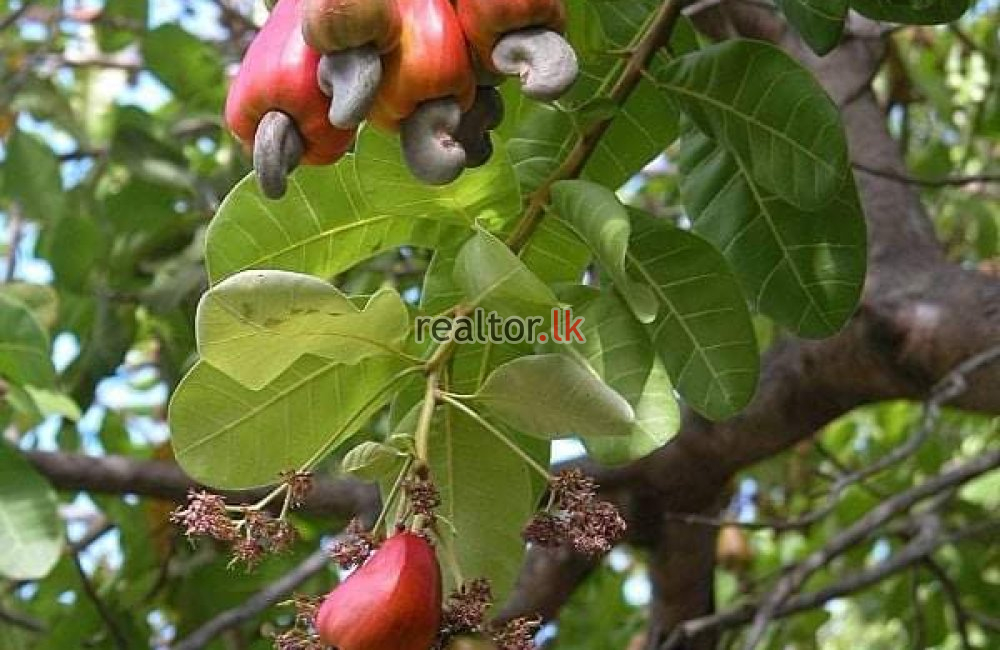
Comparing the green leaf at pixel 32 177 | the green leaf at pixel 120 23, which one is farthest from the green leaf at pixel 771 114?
the green leaf at pixel 120 23

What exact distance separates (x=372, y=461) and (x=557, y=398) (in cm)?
12

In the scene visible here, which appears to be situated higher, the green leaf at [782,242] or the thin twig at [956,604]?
the green leaf at [782,242]

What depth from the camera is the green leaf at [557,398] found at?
907mm

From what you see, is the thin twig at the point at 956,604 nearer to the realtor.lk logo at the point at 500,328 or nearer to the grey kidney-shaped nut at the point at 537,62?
the realtor.lk logo at the point at 500,328

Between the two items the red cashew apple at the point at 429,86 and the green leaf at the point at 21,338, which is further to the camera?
the green leaf at the point at 21,338

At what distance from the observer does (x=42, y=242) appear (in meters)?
2.16

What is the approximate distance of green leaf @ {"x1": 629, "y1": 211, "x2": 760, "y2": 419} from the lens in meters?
1.08

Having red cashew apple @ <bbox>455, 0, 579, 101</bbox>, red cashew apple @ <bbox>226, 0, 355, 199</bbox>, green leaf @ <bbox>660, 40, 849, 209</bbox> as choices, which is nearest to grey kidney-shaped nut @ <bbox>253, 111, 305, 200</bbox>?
red cashew apple @ <bbox>226, 0, 355, 199</bbox>

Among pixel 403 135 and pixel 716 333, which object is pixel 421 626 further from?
pixel 716 333

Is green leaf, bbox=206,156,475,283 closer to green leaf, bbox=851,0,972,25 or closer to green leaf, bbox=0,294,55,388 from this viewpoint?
green leaf, bbox=851,0,972,25

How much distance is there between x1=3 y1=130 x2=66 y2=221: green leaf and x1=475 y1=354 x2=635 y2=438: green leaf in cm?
145

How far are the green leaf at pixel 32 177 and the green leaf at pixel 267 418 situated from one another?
52.8 inches

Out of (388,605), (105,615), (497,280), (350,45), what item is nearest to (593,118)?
(497,280)

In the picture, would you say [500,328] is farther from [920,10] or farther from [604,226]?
[920,10]
